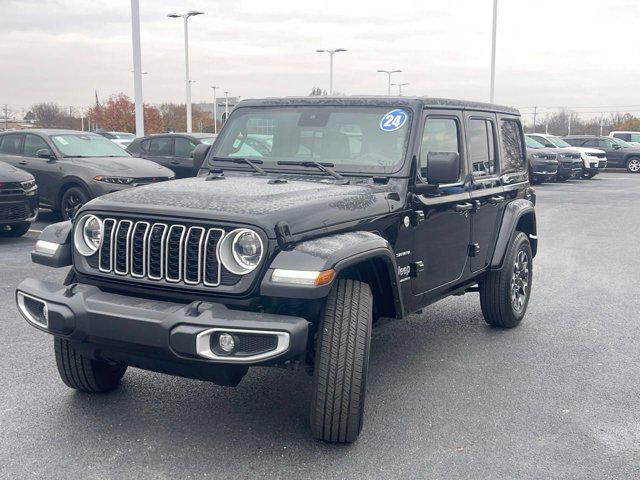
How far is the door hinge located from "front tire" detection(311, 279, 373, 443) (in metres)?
0.99

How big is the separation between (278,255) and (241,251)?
192 mm

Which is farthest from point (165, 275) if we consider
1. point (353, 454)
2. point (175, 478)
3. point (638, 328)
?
point (638, 328)

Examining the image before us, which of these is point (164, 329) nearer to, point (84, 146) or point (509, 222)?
point (509, 222)

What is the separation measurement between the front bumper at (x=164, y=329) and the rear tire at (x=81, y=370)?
0.62m

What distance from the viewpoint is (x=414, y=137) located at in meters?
4.85

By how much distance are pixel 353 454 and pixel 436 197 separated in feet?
6.33

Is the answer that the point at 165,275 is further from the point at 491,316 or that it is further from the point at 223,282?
the point at 491,316

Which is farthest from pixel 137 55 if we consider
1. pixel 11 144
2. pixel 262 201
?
pixel 262 201

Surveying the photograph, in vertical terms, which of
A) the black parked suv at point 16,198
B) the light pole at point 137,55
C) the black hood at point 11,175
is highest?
the light pole at point 137,55

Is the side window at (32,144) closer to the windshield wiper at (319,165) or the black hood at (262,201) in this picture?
the windshield wiper at (319,165)

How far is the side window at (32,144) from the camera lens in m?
12.9

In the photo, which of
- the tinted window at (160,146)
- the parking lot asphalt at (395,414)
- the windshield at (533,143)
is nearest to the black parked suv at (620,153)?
the windshield at (533,143)

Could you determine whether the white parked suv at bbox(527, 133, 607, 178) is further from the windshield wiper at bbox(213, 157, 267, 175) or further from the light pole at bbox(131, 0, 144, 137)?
the windshield wiper at bbox(213, 157, 267, 175)

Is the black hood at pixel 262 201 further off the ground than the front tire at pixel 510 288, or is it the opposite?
the black hood at pixel 262 201
